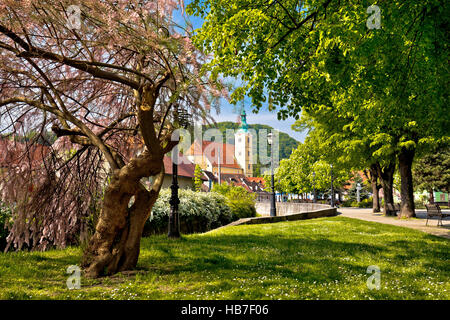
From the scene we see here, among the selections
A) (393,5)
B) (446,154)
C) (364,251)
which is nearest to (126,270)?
(364,251)

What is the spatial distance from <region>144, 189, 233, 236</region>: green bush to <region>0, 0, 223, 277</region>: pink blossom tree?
4.31 meters

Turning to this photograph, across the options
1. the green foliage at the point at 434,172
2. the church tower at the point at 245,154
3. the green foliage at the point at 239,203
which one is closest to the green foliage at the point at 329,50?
the green foliage at the point at 239,203

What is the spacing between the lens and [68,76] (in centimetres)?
779

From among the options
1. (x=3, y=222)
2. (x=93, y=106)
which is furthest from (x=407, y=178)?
(x=3, y=222)

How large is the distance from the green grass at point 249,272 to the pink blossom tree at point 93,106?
748 mm

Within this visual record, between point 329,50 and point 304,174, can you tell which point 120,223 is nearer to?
point 329,50

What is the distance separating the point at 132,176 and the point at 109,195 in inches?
22.3

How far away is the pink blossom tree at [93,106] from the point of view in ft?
18.0

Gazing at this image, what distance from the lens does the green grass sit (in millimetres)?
4969

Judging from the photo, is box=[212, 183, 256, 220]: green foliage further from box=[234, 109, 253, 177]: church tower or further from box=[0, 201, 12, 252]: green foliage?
box=[234, 109, 253, 177]: church tower

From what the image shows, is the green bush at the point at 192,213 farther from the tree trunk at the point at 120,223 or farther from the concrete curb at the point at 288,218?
the tree trunk at the point at 120,223

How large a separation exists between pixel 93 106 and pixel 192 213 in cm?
756

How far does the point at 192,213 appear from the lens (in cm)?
1459
